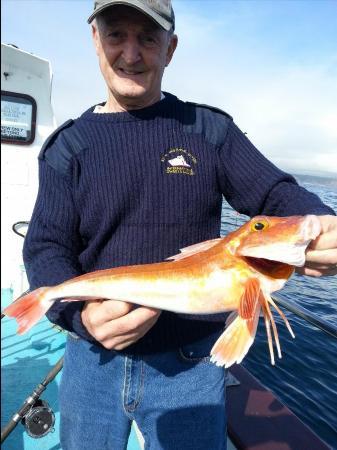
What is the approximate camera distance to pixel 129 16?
249 centimetres

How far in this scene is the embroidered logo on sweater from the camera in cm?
268

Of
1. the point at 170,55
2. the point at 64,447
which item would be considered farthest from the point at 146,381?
the point at 170,55

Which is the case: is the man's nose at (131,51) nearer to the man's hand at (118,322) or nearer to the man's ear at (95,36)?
the man's ear at (95,36)

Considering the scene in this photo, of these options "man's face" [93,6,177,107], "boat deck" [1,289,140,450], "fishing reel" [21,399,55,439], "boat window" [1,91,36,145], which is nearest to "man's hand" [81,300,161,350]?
"man's face" [93,6,177,107]

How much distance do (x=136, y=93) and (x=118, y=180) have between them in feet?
2.11

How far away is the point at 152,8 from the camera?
7.88 feet

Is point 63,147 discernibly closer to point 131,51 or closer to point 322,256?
point 131,51

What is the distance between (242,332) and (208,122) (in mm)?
1609

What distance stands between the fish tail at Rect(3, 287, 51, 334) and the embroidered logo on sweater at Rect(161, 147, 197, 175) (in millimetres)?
1212

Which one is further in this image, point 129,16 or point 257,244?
point 129,16

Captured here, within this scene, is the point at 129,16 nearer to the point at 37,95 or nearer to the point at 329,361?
the point at 37,95

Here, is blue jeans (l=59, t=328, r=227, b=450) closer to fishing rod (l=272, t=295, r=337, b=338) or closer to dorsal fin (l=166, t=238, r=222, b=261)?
dorsal fin (l=166, t=238, r=222, b=261)

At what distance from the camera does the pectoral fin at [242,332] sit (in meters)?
2.13

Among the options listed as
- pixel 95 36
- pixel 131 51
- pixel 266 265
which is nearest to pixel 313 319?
pixel 266 265
